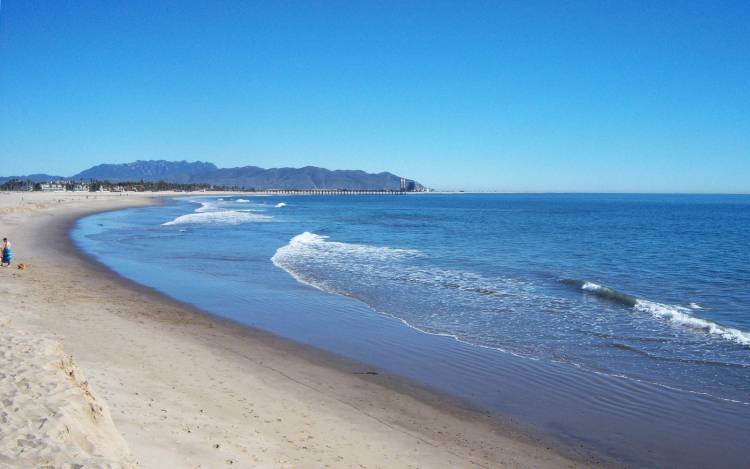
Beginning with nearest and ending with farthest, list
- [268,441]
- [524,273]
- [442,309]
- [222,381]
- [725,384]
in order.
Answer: [268,441] < [222,381] < [725,384] < [442,309] < [524,273]

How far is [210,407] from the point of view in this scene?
7.71 metres

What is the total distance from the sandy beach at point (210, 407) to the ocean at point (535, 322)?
3.09 feet

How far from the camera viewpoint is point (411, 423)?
26.1 feet

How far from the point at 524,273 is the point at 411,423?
16000mm

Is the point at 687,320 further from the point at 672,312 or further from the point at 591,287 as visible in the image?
the point at 591,287

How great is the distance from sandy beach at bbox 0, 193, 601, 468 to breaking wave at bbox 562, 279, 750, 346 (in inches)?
322

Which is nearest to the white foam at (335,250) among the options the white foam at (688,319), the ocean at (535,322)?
the ocean at (535,322)

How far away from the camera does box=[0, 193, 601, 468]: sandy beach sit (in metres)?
5.54

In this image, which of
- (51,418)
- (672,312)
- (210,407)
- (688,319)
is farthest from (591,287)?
(51,418)

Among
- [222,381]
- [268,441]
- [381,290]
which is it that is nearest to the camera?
[268,441]

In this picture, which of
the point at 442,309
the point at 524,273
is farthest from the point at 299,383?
the point at 524,273

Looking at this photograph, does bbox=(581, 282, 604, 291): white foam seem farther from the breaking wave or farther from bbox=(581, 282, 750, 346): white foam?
bbox=(581, 282, 750, 346): white foam

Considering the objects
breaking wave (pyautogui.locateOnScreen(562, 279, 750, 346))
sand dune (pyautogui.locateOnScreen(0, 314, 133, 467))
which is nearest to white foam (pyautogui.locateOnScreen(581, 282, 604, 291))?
breaking wave (pyautogui.locateOnScreen(562, 279, 750, 346))

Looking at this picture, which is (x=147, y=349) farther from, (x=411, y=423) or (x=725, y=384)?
(x=725, y=384)
